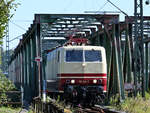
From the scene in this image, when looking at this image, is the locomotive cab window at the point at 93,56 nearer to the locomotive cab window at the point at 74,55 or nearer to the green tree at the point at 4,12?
the locomotive cab window at the point at 74,55

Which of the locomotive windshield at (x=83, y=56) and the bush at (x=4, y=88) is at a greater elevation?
the locomotive windshield at (x=83, y=56)

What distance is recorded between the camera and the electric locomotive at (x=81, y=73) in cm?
2159

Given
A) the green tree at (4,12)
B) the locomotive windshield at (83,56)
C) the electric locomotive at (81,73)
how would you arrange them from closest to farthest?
the green tree at (4,12)
the electric locomotive at (81,73)
the locomotive windshield at (83,56)

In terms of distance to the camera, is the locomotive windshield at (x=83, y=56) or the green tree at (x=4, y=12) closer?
the green tree at (x=4, y=12)

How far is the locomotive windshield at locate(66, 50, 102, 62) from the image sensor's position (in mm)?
21984

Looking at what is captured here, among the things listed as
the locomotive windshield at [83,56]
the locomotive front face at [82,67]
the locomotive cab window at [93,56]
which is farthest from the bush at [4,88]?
the locomotive cab window at [93,56]

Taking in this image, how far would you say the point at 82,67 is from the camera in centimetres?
2180

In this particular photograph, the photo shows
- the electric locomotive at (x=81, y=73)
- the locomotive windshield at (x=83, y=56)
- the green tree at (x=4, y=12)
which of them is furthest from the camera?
the locomotive windshield at (x=83, y=56)

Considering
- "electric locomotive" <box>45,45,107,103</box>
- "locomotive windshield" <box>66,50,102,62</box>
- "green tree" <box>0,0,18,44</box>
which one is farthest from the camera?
"locomotive windshield" <box>66,50,102,62</box>

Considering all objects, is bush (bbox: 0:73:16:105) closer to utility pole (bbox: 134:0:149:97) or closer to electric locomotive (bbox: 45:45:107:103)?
electric locomotive (bbox: 45:45:107:103)

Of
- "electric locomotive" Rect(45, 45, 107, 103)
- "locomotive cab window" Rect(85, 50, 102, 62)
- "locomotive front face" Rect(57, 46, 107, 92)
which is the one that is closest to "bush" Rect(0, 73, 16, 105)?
"electric locomotive" Rect(45, 45, 107, 103)

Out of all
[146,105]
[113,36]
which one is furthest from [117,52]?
[146,105]

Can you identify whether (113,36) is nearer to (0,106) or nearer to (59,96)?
(59,96)

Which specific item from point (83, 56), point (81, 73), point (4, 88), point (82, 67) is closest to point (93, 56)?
point (83, 56)
